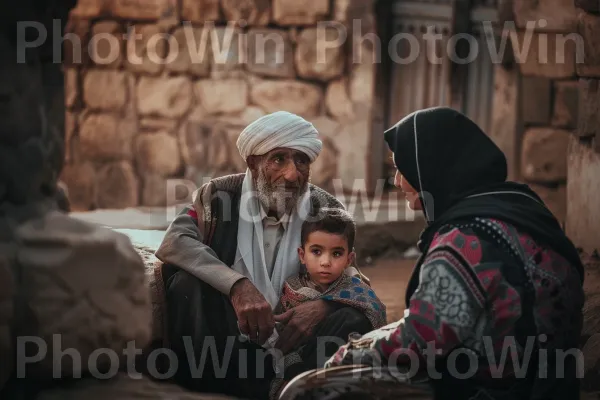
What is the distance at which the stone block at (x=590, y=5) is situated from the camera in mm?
5695

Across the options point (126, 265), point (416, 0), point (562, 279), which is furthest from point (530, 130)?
point (126, 265)

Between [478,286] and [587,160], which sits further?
[587,160]

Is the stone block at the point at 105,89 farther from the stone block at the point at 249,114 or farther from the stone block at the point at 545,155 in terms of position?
the stone block at the point at 545,155

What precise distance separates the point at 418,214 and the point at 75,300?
5249 millimetres

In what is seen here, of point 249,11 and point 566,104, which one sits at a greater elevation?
point 249,11

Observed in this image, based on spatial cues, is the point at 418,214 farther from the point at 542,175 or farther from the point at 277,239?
the point at 277,239

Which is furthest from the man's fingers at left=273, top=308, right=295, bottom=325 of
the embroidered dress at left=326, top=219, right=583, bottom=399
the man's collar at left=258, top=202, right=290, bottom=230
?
the embroidered dress at left=326, top=219, right=583, bottom=399

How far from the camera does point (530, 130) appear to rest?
7.64m

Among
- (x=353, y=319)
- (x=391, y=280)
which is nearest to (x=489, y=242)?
(x=353, y=319)

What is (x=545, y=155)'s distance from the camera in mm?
7508

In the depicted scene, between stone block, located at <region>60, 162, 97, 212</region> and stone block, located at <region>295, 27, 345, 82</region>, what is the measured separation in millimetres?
2450

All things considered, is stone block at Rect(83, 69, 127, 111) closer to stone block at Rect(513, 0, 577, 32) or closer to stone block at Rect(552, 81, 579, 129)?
stone block at Rect(513, 0, 577, 32)

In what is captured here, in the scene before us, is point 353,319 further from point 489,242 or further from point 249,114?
point 249,114

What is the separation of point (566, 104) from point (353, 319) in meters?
3.31
